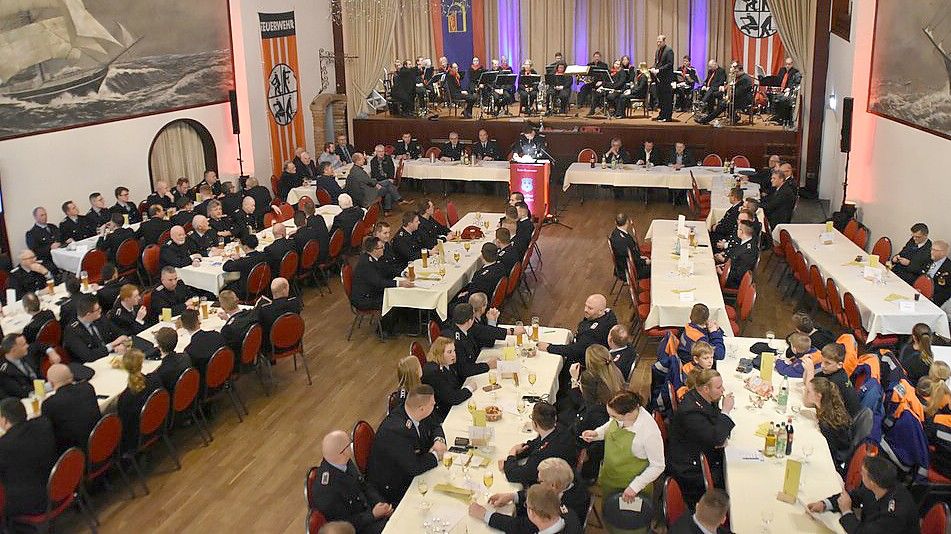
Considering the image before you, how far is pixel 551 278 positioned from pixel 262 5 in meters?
8.74

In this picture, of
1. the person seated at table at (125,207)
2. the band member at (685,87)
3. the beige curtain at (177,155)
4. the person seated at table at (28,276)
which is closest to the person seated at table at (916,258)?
the band member at (685,87)

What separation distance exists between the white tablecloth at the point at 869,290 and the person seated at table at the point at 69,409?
755cm

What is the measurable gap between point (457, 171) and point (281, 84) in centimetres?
419

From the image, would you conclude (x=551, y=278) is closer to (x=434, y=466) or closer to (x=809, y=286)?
(x=809, y=286)

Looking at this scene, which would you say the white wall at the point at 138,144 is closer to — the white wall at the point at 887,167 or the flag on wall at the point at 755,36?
the flag on wall at the point at 755,36

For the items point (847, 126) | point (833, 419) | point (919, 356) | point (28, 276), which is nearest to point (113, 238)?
point (28, 276)

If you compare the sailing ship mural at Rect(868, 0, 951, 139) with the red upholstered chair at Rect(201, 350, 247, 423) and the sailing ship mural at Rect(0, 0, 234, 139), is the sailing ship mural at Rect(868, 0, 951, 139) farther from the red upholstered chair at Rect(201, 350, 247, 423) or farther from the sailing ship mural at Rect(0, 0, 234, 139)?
the sailing ship mural at Rect(0, 0, 234, 139)

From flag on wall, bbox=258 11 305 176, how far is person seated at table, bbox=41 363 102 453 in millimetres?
11635

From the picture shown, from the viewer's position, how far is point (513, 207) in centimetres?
1242

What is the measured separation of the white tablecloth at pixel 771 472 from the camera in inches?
220

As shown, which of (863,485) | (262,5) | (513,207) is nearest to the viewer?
(863,485)

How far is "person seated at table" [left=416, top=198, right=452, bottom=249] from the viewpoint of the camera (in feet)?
40.5

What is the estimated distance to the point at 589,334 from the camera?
820cm

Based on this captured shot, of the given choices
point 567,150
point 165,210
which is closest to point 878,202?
point 567,150
